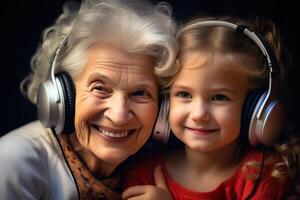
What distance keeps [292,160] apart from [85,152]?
Answer: 49 centimetres

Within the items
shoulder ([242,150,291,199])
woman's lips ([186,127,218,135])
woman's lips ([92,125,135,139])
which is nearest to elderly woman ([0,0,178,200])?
woman's lips ([92,125,135,139])

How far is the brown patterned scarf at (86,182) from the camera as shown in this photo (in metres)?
1.23

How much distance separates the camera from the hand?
4.01 ft

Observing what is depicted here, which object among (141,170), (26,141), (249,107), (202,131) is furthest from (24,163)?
(249,107)

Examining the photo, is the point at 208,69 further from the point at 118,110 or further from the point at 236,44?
the point at 118,110

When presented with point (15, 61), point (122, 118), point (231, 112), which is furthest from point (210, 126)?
point (15, 61)

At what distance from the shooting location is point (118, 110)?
45.8 inches

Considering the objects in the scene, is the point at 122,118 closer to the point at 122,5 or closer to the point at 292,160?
→ the point at 122,5

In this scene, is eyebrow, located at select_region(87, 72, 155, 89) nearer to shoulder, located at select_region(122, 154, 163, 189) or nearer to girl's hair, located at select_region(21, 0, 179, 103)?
girl's hair, located at select_region(21, 0, 179, 103)

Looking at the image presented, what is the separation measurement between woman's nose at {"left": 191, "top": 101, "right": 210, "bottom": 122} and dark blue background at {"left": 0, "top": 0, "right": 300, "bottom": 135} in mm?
195

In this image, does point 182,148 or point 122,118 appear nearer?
point 122,118

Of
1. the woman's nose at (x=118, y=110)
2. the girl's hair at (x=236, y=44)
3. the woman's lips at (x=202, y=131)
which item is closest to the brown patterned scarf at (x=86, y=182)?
the woman's nose at (x=118, y=110)

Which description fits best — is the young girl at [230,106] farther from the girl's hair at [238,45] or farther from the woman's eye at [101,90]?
the woman's eye at [101,90]

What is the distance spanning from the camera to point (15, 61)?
1.18 metres
